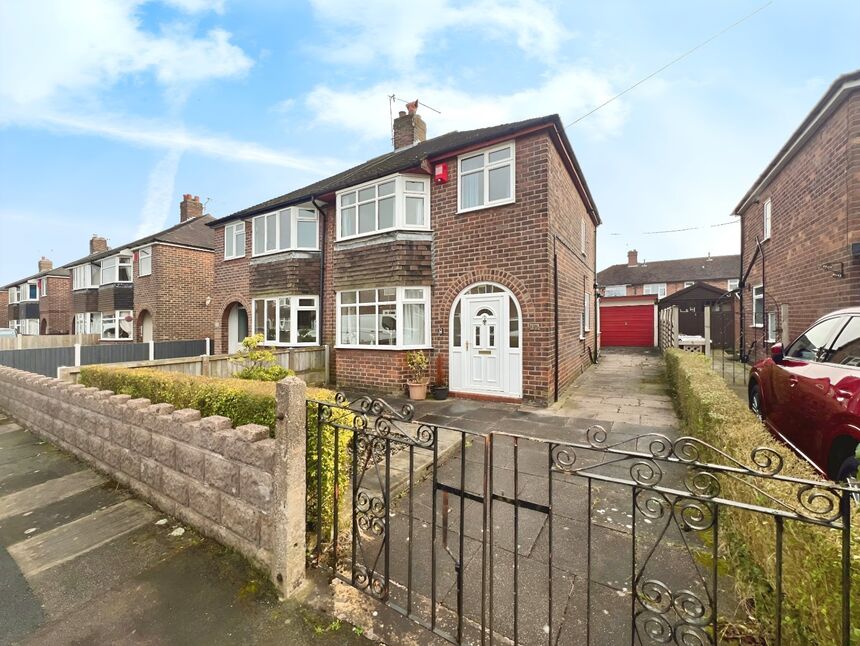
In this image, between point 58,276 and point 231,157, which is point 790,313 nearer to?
point 231,157

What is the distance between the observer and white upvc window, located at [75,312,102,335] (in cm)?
2107

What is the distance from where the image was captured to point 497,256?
322 inches

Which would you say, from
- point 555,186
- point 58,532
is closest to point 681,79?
point 555,186

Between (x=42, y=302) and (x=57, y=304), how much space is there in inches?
101

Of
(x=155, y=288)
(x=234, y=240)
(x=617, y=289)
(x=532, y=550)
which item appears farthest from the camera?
(x=617, y=289)

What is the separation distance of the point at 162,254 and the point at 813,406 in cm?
2213

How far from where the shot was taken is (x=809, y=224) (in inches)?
329

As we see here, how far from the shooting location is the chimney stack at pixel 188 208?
21750 mm

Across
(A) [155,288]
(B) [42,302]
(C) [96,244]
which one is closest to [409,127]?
(A) [155,288]

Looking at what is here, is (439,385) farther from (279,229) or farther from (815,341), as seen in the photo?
(279,229)

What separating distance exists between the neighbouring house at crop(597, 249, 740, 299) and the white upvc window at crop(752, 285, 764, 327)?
18.9 metres

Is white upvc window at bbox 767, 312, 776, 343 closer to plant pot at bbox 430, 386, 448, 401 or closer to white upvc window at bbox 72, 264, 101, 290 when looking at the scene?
plant pot at bbox 430, 386, 448, 401

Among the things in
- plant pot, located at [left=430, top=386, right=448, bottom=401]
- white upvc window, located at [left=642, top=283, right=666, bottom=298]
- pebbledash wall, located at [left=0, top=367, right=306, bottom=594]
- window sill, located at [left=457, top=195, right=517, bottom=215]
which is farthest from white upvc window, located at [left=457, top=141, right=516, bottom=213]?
white upvc window, located at [left=642, top=283, right=666, bottom=298]

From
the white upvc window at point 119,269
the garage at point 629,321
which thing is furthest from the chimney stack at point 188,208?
the garage at point 629,321
